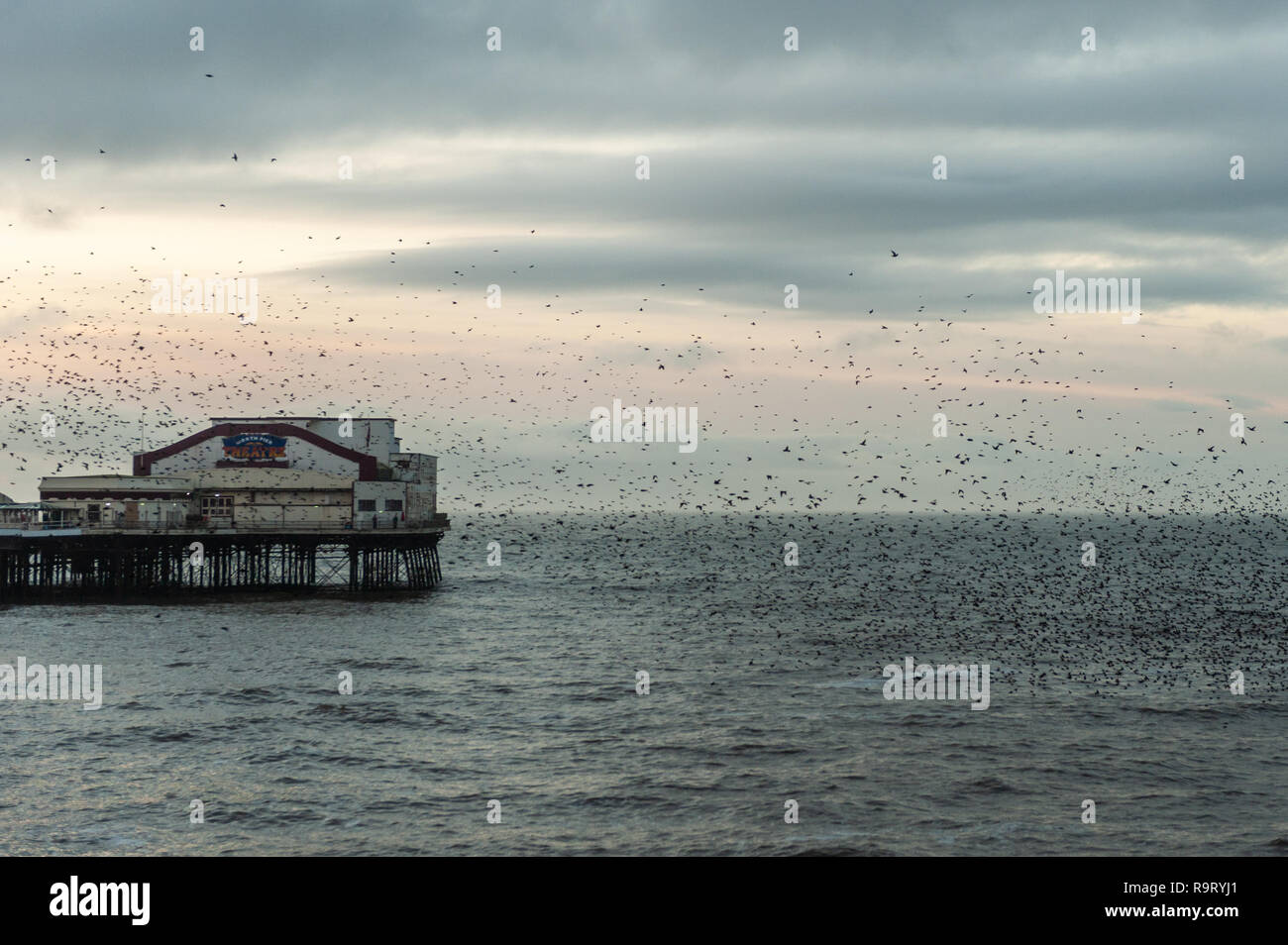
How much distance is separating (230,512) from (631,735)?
5566 centimetres

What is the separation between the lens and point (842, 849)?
90.7ft

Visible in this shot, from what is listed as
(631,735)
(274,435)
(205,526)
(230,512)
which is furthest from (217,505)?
(631,735)

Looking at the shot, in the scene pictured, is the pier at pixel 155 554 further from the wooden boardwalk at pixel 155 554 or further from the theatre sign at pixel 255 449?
the theatre sign at pixel 255 449

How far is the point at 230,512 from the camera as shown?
86.7 metres

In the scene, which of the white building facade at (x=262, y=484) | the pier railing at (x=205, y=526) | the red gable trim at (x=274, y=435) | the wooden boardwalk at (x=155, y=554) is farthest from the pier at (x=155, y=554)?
the red gable trim at (x=274, y=435)

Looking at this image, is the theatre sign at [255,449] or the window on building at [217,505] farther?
the theatre sign at [255,449]

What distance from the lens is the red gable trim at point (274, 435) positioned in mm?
89625

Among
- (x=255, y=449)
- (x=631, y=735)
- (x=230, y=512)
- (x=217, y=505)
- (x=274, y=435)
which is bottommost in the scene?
(x=631, y=735)

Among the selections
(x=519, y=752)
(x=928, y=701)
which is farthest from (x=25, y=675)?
(x=928, y=701)

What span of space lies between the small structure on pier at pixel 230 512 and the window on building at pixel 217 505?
0.07 meters

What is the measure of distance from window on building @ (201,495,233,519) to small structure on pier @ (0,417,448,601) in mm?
74

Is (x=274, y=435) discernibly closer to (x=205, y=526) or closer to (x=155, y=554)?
(x=205, y=526)
